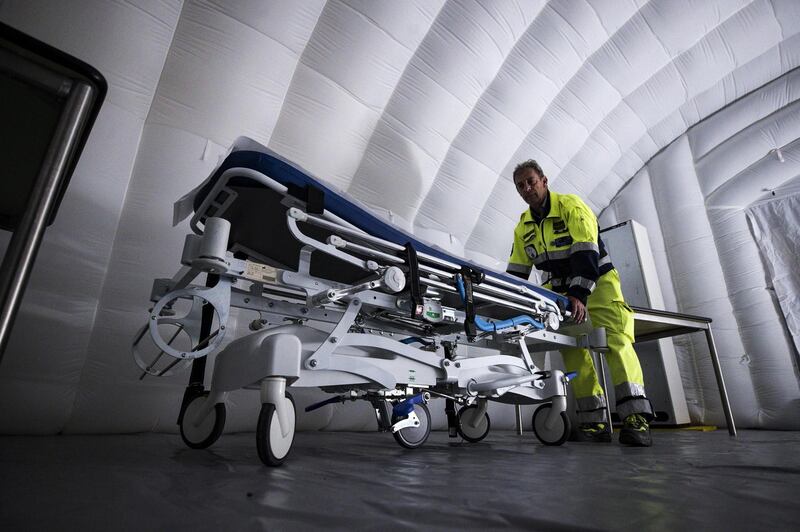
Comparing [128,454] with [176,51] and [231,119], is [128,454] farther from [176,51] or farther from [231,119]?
[176,51]

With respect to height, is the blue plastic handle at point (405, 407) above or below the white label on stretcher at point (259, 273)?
below

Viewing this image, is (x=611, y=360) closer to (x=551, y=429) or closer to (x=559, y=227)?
(x=551, y=429)

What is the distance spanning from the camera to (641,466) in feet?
3.84

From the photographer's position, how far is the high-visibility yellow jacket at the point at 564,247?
2125 millimetres

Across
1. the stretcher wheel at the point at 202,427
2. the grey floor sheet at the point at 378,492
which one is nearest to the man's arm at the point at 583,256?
the grey floor sheet at the point at 378,492

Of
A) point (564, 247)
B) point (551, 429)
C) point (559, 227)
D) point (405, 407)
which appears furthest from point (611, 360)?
point (405, 407)

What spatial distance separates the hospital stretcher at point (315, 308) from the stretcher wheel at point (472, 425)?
1.06ft

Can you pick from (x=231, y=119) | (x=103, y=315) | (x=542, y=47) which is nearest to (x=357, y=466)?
(x=103, y=315)

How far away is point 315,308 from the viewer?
160cm

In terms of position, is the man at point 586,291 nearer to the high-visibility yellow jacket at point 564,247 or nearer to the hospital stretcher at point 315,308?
the high-visibility yellow jacket at point 564,247

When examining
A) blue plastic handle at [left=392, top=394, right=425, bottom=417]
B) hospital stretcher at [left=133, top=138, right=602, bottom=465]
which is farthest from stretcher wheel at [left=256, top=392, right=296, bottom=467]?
blue plastic handle at [left=392, top=394, right=425, bottom=417]

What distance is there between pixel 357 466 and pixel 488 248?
2.97 m

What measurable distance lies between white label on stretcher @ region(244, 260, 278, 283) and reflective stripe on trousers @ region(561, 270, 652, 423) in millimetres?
1787

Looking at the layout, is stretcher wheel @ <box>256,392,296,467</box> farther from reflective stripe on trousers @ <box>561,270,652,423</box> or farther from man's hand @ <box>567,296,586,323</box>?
reflective stripe on trousers @ <box>561,270,652,423</box>
